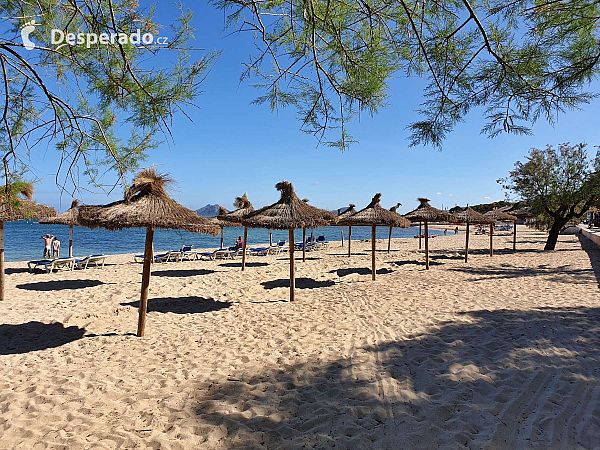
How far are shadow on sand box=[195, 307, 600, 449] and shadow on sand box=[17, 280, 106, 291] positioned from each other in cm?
701

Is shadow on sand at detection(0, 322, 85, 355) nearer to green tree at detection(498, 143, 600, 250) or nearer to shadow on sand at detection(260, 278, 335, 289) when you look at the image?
shadow on sand at detection(260, 278, 335, 289)

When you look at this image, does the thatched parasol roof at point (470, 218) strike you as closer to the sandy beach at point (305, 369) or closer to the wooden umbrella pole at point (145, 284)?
the sandy beach at point (305, 369)

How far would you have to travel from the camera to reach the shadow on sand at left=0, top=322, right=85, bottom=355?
472cm

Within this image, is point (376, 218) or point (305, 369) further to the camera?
point (376, 218)

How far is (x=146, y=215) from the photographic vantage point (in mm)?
4852

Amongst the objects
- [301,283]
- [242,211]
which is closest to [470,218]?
[301,283]

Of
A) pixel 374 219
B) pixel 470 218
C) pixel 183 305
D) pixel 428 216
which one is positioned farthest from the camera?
pixel 470 218

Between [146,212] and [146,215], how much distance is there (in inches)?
3.6

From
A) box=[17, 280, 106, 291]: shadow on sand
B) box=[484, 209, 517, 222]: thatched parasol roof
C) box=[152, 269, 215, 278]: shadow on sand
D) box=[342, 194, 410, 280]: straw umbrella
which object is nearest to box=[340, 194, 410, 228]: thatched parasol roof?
box=[342, 194, 410, 280]: straw umbrella

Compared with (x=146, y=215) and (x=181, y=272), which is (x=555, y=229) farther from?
(x=146, y=215)

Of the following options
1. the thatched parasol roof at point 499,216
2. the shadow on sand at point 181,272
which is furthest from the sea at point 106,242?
the thatched parasol roof at point 499,216

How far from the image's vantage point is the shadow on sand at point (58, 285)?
835 cm

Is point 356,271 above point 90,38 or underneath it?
underneath

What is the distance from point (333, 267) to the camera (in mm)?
11688
